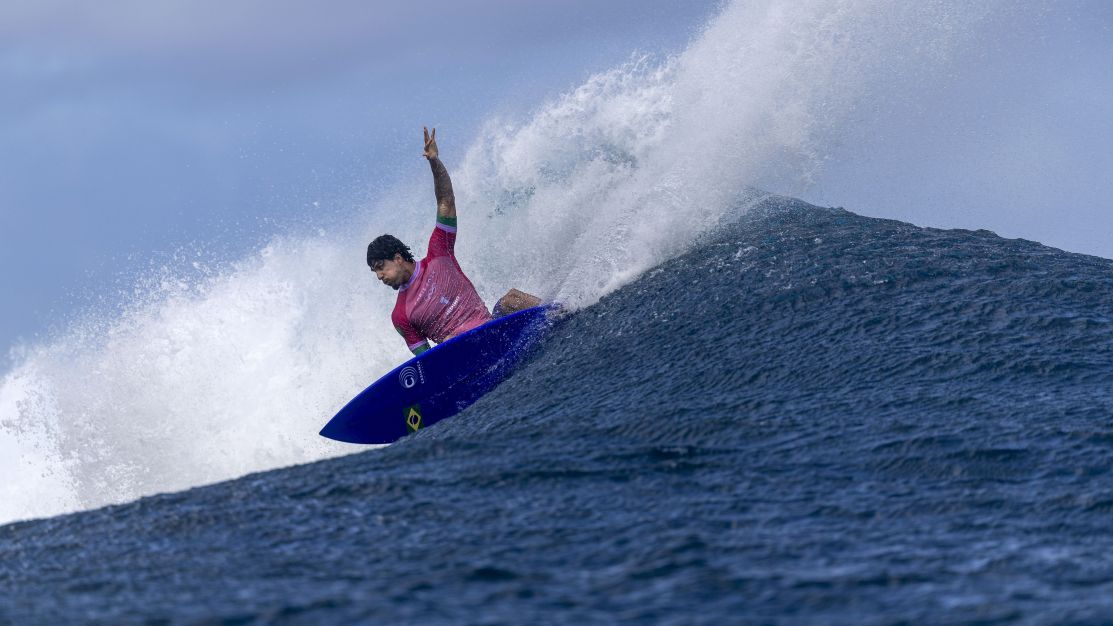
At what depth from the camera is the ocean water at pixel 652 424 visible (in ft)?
13.2

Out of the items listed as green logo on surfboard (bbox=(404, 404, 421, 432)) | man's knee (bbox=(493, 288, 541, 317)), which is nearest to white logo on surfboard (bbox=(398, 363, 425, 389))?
green logo on surfboard (bbox=(404, 404, 421, 432))

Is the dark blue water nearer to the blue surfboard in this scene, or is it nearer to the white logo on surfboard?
the blue surfboard

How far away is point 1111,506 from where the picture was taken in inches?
192

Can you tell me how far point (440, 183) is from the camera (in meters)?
9.55

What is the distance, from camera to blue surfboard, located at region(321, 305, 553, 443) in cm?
925

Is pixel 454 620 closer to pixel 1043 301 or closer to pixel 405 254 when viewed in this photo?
pixel 405 254

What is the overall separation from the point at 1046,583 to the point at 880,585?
2.04ft

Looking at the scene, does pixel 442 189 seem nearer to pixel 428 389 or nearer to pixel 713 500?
pixel 428 389

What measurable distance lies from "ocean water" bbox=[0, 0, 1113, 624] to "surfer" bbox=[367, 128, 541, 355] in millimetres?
899

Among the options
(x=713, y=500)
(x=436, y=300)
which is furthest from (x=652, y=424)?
(x=436, y=300)

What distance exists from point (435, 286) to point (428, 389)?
927 millimetres

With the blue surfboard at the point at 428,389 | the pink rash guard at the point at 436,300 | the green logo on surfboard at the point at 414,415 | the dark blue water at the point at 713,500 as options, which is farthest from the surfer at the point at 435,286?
the dark blue water at the point at 713,500

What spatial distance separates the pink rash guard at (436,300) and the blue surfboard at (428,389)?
271 mm

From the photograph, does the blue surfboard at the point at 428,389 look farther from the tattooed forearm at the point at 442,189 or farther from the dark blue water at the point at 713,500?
the tattooed forearm at the point at 442,189
